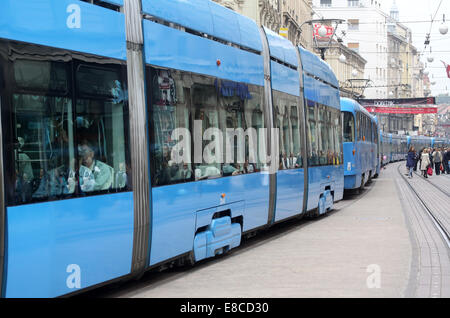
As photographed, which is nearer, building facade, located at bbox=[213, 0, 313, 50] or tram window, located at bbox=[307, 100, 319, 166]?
tram window, located at bbox=[307, 100, 319, 166]

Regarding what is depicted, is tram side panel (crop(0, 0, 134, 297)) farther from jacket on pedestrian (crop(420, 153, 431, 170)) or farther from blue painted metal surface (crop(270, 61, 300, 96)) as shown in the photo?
jacket on pedestrian (crop(420, 153, 431, 170))

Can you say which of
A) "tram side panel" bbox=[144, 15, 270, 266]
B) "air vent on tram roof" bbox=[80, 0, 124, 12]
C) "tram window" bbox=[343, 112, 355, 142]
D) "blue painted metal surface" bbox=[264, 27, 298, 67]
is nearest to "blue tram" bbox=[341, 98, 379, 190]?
"tram window" bbox=[343, 112, 355, 142]

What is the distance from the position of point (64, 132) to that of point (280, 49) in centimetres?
705

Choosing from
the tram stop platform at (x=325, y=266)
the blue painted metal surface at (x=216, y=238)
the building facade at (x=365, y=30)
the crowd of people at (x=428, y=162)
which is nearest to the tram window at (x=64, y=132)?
the tram stop platform at (x=325, y=266)

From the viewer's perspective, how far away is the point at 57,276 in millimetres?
5949

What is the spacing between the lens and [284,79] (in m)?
12.6

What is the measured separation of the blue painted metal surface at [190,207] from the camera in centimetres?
760

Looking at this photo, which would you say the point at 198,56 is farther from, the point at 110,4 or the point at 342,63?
the point at 342,63

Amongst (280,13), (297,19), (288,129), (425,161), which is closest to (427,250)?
(288,129)

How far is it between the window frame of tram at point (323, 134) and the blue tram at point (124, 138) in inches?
124

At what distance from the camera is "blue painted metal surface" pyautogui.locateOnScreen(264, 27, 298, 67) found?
12.0 metres

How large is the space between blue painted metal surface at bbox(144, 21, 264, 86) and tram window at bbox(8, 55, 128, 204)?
36.0 inches

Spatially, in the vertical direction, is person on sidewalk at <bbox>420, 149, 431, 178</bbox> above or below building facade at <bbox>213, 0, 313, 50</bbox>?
below
